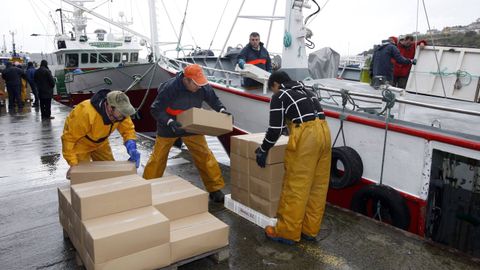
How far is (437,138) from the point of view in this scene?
3779 mm

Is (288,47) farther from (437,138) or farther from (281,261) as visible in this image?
(281,261)

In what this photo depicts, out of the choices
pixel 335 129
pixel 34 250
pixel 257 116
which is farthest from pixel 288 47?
pixel 34 250

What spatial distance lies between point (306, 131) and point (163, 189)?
4.34 ft

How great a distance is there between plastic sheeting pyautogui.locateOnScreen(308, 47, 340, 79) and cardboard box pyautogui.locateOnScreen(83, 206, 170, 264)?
5.94 m

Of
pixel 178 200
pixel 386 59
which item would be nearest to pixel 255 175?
pixel 178 200

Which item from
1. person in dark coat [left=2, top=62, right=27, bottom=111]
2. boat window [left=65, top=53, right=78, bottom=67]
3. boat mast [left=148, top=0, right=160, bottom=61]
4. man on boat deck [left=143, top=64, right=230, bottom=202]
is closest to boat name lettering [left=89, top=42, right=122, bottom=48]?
boat window [left=65, top=53, right=78, bottom=67]

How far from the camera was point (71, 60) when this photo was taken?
17.8 m

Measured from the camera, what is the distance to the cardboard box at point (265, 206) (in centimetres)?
368

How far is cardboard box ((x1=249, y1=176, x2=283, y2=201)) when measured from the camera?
3629 millimetres

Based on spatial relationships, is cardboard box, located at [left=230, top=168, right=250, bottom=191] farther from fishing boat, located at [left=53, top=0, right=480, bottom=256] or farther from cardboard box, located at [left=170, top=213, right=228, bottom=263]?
fishing boat, located at [left=53, top=0, right=480, bottom=256]

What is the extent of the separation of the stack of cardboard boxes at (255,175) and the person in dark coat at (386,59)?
2.98m

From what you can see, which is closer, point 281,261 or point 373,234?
point 281,261

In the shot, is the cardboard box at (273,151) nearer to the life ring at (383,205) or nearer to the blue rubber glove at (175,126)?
the blue rubber glove at (175,126)

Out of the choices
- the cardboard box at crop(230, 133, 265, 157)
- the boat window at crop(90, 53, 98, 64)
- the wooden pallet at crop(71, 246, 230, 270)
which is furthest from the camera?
Answer: the boat window at crop(90, 53, 98, 64)
